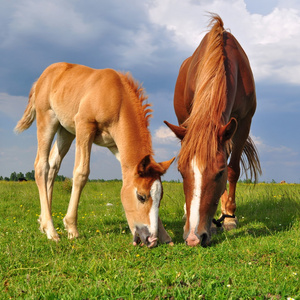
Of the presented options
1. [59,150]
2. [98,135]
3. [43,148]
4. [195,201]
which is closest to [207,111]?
[195,201]

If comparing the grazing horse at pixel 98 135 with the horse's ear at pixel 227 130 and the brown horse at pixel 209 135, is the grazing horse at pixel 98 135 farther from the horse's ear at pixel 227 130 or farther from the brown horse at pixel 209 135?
the horse's ear at pixel 227 130

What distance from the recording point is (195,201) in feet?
14.3

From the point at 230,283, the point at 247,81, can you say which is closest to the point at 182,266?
the point at 230,283

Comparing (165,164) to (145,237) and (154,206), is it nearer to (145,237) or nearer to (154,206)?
(154,206)

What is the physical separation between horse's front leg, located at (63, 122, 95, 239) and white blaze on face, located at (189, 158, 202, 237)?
2.26m

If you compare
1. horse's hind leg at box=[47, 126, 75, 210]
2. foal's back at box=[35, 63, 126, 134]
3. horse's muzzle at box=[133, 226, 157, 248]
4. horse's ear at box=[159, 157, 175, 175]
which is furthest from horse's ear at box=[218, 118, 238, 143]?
horse's hind leg at box=[47, 126, 75, 210]

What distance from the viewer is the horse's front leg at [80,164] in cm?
586

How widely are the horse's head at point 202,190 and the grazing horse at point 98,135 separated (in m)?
0.58

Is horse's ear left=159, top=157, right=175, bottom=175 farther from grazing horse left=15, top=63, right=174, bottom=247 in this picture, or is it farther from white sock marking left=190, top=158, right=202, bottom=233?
white sock marking left=190, top=158, right=202, bottom=233

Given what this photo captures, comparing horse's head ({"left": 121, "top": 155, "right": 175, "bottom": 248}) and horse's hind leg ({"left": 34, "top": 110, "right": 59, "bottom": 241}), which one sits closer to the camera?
horse's head ({"left": 121, "top": 155, "right": 175, "bottom": 248})

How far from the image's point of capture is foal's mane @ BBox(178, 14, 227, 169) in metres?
4.43

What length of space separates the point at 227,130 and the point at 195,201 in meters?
1.07

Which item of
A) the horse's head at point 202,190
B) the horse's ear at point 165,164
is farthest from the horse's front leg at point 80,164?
the horse's head at point 202,190

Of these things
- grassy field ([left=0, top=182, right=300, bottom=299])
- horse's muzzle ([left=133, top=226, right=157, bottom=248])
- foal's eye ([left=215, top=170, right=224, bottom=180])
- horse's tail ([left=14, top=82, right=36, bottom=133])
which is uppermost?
horse's tail ([left=14, top=82, right=36, bottom=133])
